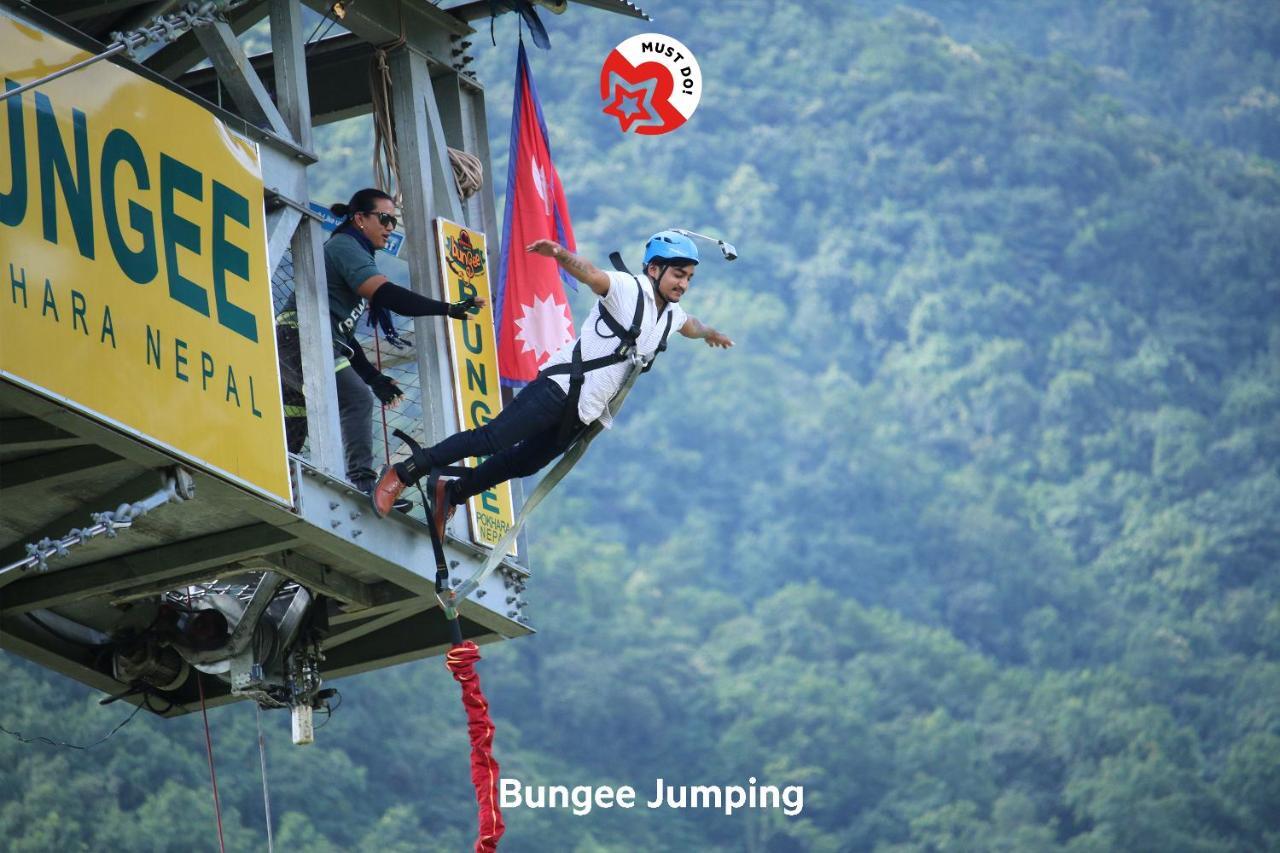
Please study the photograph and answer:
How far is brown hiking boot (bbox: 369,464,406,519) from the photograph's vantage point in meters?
12.0

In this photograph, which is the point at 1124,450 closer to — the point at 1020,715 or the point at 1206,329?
the point at 1206,329

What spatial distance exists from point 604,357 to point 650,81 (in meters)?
2.86

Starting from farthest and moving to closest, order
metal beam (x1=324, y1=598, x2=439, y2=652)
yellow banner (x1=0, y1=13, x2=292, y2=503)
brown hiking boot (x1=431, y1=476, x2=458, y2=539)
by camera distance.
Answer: metal beam (x1=324, y1=598, x2=439, y2=652)
brown hiking boot (x1=431, y1=476, x2=458, y2=539)
yellow banner (x1=0, y1=13, x2=292, y2=503)

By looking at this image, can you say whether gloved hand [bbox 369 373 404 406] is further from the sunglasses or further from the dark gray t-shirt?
the sunglasses

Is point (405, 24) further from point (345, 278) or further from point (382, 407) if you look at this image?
point (382, 407)

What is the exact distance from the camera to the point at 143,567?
11.8 meters

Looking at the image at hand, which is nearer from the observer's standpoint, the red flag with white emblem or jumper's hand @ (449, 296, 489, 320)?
jumper's hand @ (449, 296, 489, 320)

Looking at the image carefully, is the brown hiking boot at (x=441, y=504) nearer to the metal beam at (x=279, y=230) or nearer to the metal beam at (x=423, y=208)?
the metal beam at (x=423, y=208)

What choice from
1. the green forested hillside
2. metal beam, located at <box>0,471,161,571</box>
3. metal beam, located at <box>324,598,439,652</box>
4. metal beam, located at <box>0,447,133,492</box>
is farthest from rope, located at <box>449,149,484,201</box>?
the green forested hillside

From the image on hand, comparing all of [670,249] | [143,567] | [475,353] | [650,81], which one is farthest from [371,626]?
[650,81]

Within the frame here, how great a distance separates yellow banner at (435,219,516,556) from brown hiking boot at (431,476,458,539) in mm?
414

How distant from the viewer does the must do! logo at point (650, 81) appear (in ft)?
46.7

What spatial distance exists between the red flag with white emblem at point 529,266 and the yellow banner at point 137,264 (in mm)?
2561

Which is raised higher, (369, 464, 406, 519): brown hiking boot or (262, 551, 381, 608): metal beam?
(369, 464, 406, 519): brown hiking boot
